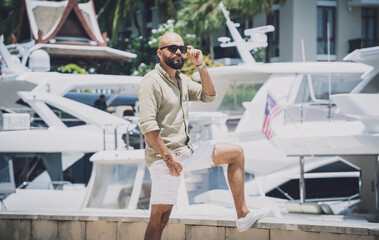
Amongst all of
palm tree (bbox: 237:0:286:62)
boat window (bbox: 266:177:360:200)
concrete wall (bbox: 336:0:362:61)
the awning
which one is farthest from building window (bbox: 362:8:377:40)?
boat window (bbox: 266:177:360:200)

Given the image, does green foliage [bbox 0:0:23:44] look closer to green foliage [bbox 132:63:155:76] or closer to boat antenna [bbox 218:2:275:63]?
green foliage [bbox 132:63:155:76]

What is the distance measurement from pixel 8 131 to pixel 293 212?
6.10m

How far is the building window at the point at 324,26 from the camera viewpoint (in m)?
29.2

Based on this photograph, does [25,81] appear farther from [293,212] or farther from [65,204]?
[293,212]

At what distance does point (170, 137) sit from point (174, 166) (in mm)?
247

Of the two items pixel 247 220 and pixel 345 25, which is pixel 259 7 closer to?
pixel 345 25

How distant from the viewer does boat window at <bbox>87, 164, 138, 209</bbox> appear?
768cm

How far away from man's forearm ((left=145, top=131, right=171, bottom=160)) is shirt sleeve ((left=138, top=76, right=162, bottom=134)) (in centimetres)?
4

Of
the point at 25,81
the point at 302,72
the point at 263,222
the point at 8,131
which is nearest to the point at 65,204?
the point at 8,131

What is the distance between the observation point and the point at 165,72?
439 centimetres

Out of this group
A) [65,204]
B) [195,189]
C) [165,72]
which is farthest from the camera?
[65,204]

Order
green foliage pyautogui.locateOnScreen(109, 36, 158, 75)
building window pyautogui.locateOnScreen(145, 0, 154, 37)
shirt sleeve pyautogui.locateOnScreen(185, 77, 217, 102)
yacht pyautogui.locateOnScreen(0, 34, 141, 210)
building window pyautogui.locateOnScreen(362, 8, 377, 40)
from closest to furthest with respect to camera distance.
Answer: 1. shirt sleeve pyautogui.locateOnScreen(185, 77, 217, 102)
2. yacht pyautogui.locateOnScreen(0, 34, 141, 210)
3. building window pyautogui.locateOnScreen(362, 8, 377, 40)
4. green foliage pyautogui.locateOnScreen(109, 36, 158, 75)
5. building window pyautogui.locateOnScreen(145, 0, 154, 37)

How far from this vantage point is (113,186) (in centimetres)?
790

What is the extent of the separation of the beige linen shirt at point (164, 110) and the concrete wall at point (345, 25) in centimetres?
2607
